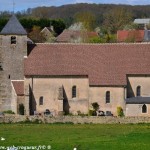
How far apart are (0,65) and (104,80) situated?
10422 millimetres

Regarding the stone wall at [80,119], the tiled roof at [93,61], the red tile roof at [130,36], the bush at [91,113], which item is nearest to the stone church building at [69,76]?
the tiled roof at [93,61]

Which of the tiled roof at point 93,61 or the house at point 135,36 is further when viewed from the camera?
the house at point 135,36

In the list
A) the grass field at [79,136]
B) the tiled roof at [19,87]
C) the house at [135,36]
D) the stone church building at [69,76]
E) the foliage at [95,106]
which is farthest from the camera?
the house at [135,36]

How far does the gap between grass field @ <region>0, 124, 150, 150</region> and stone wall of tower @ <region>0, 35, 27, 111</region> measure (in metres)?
11.8

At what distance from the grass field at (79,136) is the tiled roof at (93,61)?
10366mm

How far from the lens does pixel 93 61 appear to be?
65.3 metres

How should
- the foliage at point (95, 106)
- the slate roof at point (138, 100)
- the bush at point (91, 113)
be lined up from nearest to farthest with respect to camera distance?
the slate roof at point (138, 100), the bush at point (91, 113), the foliage at point (95, 106)

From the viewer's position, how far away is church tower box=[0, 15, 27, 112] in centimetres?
6594

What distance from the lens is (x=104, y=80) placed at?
6341 cm

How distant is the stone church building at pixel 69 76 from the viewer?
63.4m

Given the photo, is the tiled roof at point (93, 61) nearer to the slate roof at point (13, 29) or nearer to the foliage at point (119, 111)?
the slate roof at point (13, 29)

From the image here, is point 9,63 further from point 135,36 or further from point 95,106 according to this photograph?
point 135,36

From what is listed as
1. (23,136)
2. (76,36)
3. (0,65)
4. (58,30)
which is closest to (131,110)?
Result: (0,65)

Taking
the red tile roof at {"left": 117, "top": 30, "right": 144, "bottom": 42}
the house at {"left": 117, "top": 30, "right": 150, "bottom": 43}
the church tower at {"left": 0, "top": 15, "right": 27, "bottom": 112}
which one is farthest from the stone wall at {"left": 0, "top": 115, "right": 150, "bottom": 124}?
the house at {"left": 117, "top": 30, "right": 150, "bottom": 43}
